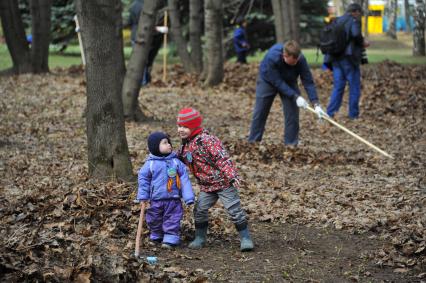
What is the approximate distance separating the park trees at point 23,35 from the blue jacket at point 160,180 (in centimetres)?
1646

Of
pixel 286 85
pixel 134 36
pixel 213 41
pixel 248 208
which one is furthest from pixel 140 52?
pixel 213 41

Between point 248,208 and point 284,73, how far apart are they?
404 cm

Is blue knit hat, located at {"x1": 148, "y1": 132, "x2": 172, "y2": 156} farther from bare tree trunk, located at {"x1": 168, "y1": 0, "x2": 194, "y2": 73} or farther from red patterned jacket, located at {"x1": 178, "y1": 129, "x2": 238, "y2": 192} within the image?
bare tree trunk, located at {"x1": 168, "y1": 0, "x2": 194, "y2": 73}

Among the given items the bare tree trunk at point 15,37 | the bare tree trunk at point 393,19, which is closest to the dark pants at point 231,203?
the bare tree trunk at point 15,37

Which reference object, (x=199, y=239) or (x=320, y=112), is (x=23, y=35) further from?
(x=199, y=239)

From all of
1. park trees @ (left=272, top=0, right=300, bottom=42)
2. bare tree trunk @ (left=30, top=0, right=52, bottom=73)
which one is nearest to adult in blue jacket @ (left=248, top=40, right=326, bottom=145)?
park trees @ (left=272, top=0, right=300, bottom=42)

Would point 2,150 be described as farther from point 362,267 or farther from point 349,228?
point 362,267

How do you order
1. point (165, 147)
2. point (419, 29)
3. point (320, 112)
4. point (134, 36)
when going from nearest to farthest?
point (165, 147) < point (320, 112) < point (134, 36) < point (419, 29)

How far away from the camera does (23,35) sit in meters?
23.1

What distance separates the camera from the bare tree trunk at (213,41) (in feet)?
67.7

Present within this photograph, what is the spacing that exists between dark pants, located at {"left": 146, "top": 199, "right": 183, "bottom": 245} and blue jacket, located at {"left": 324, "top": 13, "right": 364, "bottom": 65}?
9.89m

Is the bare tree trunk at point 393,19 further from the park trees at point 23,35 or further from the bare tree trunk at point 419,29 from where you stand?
the park trees at point 23,35

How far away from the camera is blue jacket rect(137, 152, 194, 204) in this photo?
718 cm

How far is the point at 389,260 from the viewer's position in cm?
708
